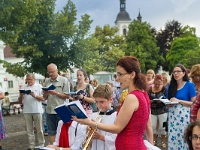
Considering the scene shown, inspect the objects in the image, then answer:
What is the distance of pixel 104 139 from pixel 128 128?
73 centimetres

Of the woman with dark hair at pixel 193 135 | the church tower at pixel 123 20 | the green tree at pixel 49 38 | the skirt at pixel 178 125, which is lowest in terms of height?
the skirt at pixel 178 125

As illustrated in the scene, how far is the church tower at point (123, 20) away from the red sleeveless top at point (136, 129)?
9420 cm

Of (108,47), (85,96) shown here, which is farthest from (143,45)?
(85,96)

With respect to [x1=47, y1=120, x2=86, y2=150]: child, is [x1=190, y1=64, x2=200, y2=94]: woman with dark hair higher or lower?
higher

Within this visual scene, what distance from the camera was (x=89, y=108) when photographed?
563cm

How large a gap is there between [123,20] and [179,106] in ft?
309

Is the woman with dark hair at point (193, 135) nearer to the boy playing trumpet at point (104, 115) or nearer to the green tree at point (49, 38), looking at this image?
the boy playing trumpet at point (104, 115)

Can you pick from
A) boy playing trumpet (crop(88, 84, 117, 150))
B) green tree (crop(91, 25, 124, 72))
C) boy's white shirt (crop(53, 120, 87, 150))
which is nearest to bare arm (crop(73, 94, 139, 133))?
boy playing trumpet (crop(88, 84, 117, 150))

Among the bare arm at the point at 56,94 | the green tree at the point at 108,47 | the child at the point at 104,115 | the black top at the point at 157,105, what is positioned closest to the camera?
the child at the point at 104,115

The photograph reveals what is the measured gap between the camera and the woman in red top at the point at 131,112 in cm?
231

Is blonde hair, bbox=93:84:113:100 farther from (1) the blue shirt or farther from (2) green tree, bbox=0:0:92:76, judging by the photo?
(2) green tree, bbox=0:0:92:76

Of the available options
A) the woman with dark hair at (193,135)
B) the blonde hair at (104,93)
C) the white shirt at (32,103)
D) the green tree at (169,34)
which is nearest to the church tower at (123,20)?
the green tree at (169,34)

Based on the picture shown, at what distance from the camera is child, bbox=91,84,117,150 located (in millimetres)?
3068

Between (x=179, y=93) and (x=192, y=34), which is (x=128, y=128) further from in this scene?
(x=192, y=34)
